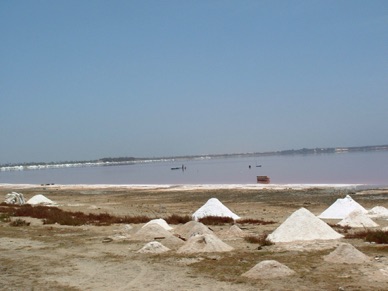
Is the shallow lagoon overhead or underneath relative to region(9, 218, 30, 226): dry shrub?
underneath

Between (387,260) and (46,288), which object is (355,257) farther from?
(46,288)

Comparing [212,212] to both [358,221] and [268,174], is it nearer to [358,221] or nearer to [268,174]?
[358,221]

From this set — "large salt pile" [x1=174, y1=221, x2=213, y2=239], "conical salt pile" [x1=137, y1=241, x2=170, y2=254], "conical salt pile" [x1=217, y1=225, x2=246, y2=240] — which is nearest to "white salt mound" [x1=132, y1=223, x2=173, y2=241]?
"large salt pile" [x1=174, y1=221, x2=213, y2=239]

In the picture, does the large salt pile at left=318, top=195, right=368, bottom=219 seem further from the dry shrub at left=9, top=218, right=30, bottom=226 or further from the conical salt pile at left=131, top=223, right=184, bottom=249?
the dry shrub at left=9, top=218, right=30, bottom=226

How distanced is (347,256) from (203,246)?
3.30 m

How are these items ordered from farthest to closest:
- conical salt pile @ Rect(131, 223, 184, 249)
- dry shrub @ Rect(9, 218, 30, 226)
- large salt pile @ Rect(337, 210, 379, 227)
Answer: dry shrub @ Rect(9, 218, 30, 226)
large salt pile @ Rect(337, 210, 379, 227)
conical salt pile @ Rect(131, 223, 184, 249)

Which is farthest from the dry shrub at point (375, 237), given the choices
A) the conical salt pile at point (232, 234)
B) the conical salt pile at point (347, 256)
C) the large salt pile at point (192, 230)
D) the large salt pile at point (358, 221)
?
the large salt pile at point (192, 230)

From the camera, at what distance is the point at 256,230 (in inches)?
623

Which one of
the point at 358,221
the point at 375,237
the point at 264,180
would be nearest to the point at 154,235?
the point at 375,237

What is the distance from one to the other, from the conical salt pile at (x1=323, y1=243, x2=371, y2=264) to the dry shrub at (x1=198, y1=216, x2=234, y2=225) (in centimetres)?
874

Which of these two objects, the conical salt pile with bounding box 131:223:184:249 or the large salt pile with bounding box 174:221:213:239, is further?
the large salt pile with bounding box 174:221:213:239

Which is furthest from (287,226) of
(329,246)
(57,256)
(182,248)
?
(57,256)

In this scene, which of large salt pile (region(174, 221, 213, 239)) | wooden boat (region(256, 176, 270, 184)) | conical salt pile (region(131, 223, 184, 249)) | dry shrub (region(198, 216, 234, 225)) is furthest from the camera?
wooden boat (region(256, 176, 270, 184))

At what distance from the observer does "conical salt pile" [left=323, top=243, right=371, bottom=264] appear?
9523 mm
